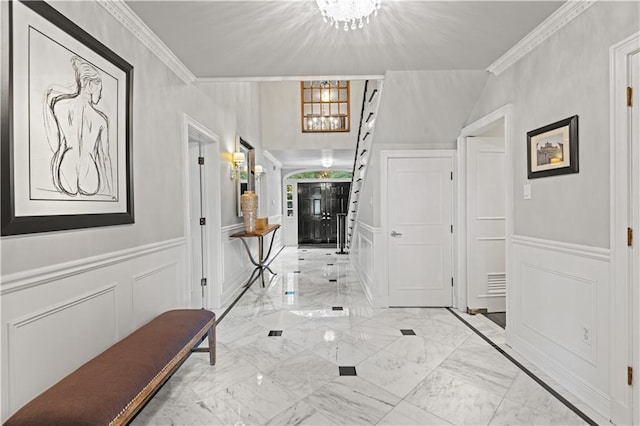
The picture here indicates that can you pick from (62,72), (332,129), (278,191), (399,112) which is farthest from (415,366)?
(278,191)

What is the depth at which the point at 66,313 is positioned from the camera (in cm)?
177

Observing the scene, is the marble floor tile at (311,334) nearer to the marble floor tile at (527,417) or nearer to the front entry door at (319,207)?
the marble floor tile at (527,417)

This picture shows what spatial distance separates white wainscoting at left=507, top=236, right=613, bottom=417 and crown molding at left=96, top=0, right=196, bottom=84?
10.8 feet

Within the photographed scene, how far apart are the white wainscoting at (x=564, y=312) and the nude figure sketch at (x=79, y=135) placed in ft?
9.82

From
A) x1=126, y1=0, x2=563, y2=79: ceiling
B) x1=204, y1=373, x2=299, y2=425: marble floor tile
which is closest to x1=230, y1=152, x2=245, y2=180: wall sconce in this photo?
x1=126, y1=0, x2=563, y2=79: ceiling

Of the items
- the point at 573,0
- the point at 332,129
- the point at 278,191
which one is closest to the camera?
the point at 573,0

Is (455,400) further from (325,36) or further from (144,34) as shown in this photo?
(144,34)

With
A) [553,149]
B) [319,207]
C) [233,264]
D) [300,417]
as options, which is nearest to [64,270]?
[300,417]

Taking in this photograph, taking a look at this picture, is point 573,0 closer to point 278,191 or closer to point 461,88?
point 461,88

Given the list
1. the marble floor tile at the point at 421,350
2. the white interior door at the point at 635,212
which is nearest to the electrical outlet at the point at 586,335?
the white interior door at the point at 635,212

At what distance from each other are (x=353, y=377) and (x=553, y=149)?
2.18 metres

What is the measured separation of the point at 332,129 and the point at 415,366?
19.1 feet

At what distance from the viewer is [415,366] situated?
107 inches

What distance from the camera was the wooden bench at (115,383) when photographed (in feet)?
4.47
